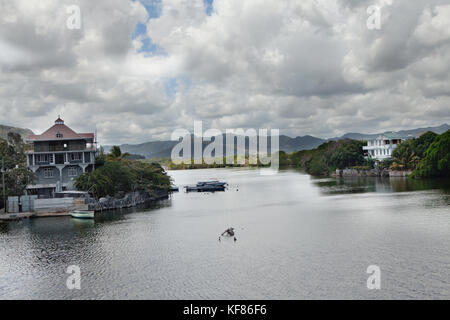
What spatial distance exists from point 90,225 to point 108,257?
15922 millimetres

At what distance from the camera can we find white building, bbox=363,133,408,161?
117m

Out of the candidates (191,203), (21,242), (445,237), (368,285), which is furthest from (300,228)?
(191,203)

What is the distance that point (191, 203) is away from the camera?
2731 inches

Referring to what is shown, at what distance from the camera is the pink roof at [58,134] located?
64938mm

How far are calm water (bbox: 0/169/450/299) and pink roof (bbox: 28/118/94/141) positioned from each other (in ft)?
62.9

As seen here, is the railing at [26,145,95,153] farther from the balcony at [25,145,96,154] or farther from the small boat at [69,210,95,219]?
the small boat at [69,210,95,219]

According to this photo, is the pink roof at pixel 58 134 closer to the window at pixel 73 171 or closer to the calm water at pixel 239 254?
the window at pixel 73 171

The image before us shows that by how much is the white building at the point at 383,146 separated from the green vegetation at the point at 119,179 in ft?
226

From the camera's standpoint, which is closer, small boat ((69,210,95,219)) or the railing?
small boat ((69,210,95,219))

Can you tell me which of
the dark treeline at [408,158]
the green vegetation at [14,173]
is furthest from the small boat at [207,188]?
the dark treeline at [408,158]

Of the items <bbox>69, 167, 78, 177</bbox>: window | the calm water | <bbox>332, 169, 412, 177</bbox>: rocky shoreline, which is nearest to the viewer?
the calm water

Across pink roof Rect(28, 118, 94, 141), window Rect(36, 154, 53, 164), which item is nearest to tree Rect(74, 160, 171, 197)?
pink roof Rect(28, 118, 94, 141)

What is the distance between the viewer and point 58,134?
65562 millimetres
